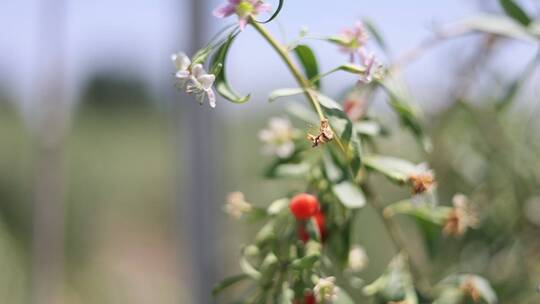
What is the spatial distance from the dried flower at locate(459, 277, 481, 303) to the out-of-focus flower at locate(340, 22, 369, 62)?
128 mm

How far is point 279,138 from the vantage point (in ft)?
1.28

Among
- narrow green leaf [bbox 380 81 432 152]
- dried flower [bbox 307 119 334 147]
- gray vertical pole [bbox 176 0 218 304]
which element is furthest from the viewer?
gray vertical pole [bbox 176 0 218 304]

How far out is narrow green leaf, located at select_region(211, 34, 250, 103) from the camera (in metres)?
0.27

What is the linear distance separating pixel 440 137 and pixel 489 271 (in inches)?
5.2

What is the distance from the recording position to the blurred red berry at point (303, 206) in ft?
1.06

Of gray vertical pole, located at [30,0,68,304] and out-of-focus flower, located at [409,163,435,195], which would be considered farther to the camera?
gray vertical pole, located at [30,0,68,304]

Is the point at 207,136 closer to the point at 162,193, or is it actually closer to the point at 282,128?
the point at 282,128

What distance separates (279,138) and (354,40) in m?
0.08

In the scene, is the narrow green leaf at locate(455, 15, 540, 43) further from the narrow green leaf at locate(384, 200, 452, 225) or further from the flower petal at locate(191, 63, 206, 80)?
the flower petal at locate(191, 63, 206, 80)

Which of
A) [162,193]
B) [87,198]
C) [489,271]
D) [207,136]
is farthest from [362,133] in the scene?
[162,193]

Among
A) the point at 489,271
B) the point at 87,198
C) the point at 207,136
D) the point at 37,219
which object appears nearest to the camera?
the point at 489,271

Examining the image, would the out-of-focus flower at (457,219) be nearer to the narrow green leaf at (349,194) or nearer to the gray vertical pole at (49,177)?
the narrow green leaf at (349,194)

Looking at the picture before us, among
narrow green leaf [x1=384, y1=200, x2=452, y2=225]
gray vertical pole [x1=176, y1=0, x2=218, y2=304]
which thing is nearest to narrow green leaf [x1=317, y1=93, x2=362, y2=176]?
narrow green leaf [x1=384, y1=200, x2=452, y2=225]

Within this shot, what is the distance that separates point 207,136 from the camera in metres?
1.01
